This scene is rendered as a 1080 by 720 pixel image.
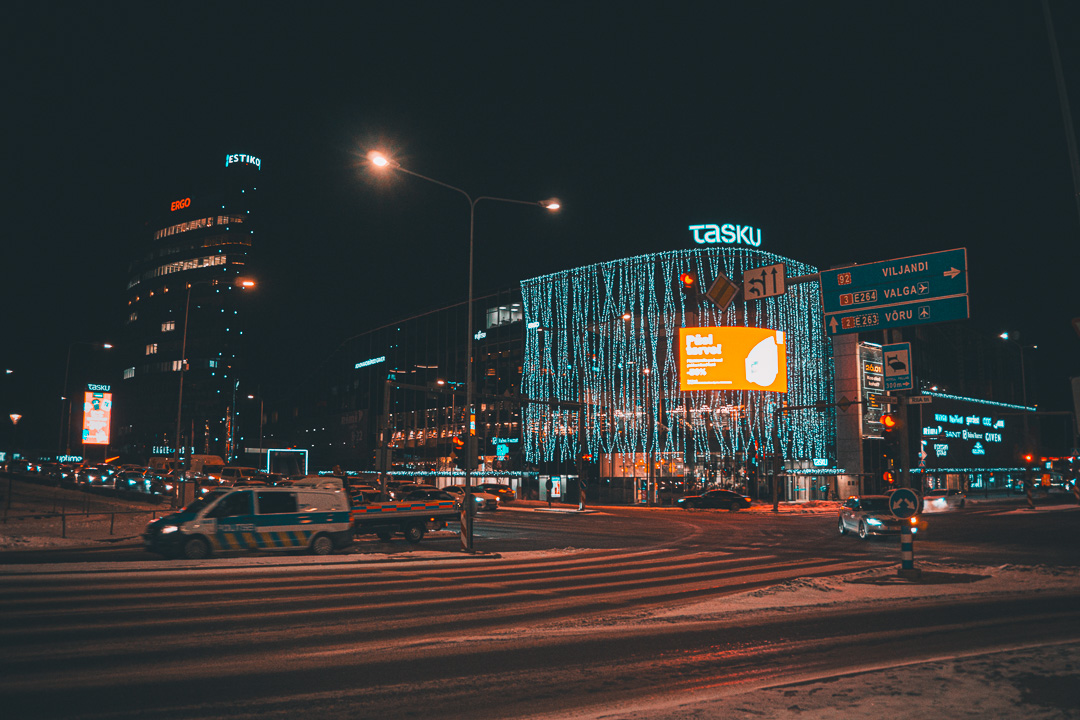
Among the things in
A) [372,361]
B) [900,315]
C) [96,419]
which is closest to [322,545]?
[900,315]

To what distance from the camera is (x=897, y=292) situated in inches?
634

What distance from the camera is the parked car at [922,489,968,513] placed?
44.8 metres

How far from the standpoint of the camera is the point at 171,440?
12731 centimetres

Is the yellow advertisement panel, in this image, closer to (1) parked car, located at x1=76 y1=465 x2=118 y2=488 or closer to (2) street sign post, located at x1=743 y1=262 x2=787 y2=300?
(1) parked car, located at x1=76 y1=465 x2=118 y2=488

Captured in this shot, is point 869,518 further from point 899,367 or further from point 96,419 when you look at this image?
point 96,419

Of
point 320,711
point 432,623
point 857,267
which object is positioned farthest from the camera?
point 857,267

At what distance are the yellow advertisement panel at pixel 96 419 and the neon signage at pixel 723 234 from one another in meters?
43.9

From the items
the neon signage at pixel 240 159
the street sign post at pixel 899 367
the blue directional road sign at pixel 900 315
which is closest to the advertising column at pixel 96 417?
the blue directional road sign at pixel 900 315

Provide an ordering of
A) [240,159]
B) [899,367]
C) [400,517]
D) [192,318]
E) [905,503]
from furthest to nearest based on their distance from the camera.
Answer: [240,159] → [192,318] → [400,517] → [899,367] → [905,503]

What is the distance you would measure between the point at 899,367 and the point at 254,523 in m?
15.3

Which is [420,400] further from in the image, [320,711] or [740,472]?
[320,711]

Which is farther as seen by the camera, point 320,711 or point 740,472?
point 740,472

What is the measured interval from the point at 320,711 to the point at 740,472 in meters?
60.8

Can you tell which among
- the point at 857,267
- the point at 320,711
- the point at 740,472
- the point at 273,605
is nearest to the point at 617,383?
the point at 740,472
